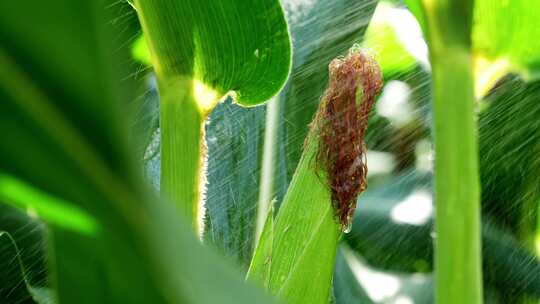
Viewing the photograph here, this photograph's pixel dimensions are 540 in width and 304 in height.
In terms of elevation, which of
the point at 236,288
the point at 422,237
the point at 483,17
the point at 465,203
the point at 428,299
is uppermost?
the point at 422,237

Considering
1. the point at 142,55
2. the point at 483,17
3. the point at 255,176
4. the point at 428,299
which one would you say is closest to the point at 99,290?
the point at 483,17

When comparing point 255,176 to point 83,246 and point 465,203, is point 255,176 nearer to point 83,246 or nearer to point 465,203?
Result: point 465,203

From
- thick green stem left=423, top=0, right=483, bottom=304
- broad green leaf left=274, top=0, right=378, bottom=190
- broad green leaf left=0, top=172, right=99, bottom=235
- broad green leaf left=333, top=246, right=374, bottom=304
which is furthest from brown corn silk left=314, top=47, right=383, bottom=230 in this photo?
broad green leaf left=333, top=246, right=374, bottom=304

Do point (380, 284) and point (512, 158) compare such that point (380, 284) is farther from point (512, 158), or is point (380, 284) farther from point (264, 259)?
point (264, 259)

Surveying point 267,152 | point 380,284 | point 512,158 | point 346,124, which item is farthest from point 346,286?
point 346,124

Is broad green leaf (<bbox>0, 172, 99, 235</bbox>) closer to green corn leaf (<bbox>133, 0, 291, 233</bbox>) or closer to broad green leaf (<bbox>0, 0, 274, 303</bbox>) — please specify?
broad green leaf (<bbox>0, 0, 274, 303</bbox>)
